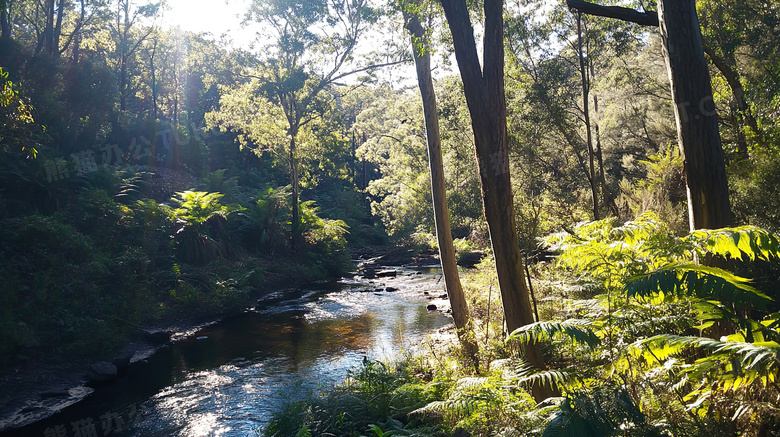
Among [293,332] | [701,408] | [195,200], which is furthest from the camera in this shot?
[195,200]

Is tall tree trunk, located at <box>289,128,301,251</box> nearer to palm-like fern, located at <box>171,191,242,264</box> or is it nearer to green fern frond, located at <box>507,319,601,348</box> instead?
palm-like fern, located at <box>171,191,242,264</box>

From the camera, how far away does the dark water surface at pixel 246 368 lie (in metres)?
6.35

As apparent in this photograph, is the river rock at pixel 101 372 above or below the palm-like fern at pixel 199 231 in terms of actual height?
below

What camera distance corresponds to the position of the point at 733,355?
2746 millimetres

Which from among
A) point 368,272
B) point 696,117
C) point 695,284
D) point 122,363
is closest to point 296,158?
point 368,272

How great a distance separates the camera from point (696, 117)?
411 cm

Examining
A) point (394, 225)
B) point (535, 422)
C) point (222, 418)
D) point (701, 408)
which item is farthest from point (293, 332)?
point (394, 225)

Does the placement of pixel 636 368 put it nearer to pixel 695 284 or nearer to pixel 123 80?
pixel 695 284

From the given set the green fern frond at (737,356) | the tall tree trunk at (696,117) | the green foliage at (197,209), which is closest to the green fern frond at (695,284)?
the green fern frond at (737,356)

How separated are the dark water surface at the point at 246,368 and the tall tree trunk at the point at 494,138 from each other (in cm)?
384

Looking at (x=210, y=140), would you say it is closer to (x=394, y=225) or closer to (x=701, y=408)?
(x=394, y=225)

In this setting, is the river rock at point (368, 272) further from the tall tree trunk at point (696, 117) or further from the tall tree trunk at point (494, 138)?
the tall tree trunk at point (696, 117)

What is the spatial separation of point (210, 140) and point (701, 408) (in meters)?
33.0

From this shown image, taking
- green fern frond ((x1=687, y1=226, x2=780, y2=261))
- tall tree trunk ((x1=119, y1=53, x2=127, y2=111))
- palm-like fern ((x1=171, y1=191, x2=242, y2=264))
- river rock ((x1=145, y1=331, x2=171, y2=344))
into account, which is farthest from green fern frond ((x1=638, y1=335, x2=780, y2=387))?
tall tree trunk ((x1=119, y1=53, x2=127, y2=111))
